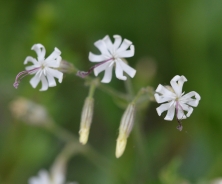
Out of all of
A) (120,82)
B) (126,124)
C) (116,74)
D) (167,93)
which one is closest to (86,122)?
(126,124)

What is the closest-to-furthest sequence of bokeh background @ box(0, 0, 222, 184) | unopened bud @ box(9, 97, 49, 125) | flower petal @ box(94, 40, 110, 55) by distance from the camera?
flower petal @ box(94, 40, 110, 55)
unopened bud @ box(9, 97, 49, 125)
bokeh background @ box(0, 0, 222, 184)

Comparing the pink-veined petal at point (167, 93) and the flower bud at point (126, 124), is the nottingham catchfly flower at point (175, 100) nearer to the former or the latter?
the pink-veined petal at point (167, 93)

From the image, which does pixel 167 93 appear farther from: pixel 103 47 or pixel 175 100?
pixel 103 47

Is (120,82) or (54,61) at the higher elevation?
(120,82)

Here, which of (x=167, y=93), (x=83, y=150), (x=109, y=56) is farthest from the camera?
(x=83, y=150)

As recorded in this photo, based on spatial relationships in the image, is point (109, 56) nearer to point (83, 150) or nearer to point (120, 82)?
point (83, 150)

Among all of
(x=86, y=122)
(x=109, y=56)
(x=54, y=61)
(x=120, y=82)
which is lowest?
(x=86, y=122)

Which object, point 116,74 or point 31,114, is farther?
point 31,114

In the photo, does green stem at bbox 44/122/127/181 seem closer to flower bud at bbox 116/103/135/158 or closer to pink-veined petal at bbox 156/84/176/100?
flower bud at bbox 116/103/135/158

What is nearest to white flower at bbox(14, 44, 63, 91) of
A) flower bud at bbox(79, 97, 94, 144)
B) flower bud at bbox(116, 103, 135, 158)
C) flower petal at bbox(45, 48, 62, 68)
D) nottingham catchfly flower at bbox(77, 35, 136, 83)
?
flower petal at bbox(45, 48, 62, 68)

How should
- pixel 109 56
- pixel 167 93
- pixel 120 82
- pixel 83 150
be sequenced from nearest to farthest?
pixel 167 93
pixel 109 56
pixel 83 150
pixel 120 82
